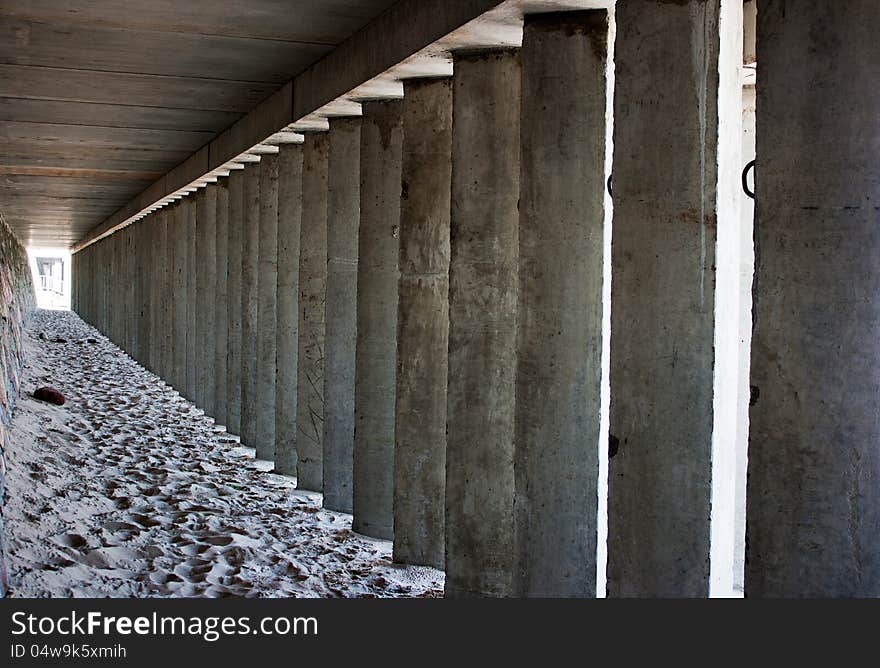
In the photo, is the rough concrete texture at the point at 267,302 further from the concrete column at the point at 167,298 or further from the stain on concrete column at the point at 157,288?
the stain on concrete column at the point at 157,288

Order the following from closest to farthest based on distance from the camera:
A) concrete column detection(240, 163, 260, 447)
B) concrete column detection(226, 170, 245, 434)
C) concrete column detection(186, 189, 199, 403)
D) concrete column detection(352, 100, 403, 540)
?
1. concrete column detection(352, 100, 403, 540)
2. concrete column detection(240, 163, 260, 447)
3. concrete column detection(226, 170, 245, 434)
4. concrete column detection(186, 189, 199, 403)

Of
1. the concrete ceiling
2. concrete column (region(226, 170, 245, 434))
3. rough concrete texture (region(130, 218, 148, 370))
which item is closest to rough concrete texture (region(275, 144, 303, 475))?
the concrete ceiling

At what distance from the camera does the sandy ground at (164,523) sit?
589 cm

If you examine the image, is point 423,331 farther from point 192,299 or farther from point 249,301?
point 192,299

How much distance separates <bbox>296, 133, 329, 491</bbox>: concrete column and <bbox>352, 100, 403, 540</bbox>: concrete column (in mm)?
1696

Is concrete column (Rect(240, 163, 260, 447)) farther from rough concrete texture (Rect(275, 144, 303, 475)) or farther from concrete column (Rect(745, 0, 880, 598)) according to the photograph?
concrete column (Rect(745, 0, 880, 598))

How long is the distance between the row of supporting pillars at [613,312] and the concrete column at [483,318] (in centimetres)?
1

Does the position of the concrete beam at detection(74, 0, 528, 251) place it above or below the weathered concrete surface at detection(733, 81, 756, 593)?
above

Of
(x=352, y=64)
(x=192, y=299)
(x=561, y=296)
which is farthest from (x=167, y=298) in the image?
(x=561, y=296)

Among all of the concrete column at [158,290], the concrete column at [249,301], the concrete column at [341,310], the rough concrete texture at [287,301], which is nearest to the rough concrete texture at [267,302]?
the concrete column at [249,301]

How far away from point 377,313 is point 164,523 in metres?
2.17

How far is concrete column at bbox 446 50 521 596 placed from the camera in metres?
6.05

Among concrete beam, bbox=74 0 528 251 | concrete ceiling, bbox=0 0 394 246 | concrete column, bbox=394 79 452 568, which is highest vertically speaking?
concrete ceiling, bbox=0 0 394 246

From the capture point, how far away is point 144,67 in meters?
8.41
